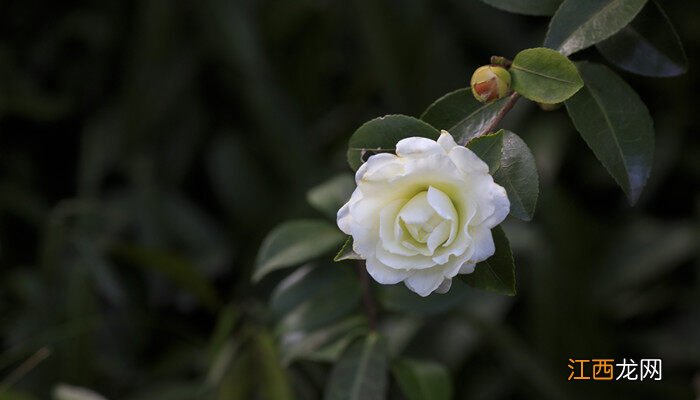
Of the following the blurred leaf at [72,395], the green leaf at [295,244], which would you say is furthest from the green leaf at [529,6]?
the blurred leaf at [72,395]

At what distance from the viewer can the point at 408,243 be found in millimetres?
458

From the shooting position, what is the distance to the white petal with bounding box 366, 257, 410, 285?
1.52ft

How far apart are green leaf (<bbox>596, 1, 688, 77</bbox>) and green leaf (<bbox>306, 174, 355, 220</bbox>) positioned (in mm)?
310

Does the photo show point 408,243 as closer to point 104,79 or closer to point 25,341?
point 25,341

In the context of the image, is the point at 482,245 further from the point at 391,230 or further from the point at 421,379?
the point at 421,379

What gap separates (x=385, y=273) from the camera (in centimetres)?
46

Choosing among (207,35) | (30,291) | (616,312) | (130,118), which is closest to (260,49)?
(207,35)

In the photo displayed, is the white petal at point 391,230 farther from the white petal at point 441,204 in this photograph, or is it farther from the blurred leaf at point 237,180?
the blurred leaf at point 237,180

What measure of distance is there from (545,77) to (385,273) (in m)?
0.14

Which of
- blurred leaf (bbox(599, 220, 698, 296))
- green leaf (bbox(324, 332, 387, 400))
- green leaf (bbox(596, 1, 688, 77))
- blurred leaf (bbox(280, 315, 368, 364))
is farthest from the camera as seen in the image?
blurred leaf (bbox(599, 220, 698, 296))

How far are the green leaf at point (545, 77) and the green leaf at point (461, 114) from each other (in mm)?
22

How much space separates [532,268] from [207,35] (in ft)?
2.34

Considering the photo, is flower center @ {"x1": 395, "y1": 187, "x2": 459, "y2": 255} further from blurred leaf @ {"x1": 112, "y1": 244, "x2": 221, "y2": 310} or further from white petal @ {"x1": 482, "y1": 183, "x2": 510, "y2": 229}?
blurred leaf @ {"x1": 112, "y1": 244, "x2": 221, "y2": 310}

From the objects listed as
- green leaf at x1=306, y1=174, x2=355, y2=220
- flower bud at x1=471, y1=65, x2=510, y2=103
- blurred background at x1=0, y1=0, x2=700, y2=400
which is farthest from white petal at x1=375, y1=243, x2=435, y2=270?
A: blurred background at x1=0, y1=0, x2=700, y2=400
